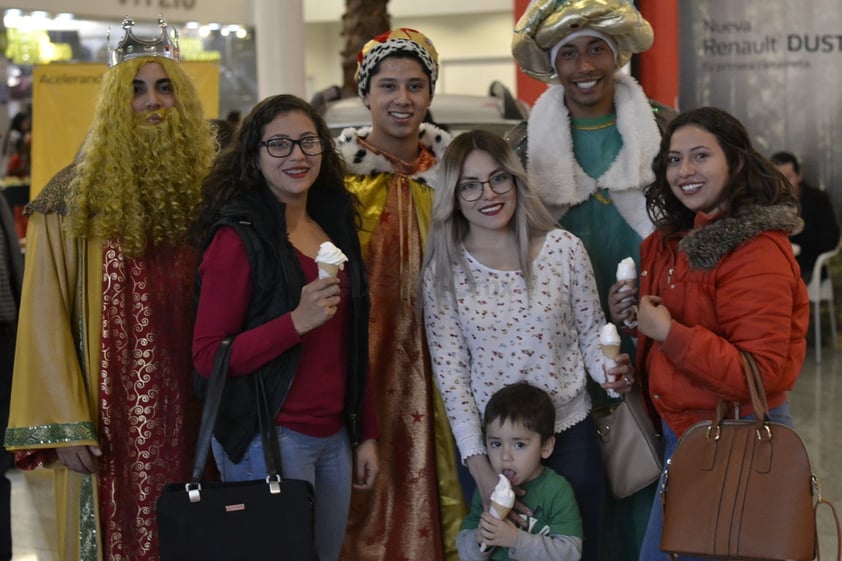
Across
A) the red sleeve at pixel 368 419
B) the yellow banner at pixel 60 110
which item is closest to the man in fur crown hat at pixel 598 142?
the red sleeve at pixel 368 419

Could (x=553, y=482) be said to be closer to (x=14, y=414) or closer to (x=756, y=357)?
(x=756, y=357)

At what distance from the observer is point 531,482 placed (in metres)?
3.04

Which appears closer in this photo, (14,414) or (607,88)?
(14,414)

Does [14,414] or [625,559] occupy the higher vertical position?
[14,414]

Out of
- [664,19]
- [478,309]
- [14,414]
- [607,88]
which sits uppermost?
[664,19]

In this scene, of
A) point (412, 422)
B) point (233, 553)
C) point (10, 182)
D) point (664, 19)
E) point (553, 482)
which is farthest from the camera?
point (10, 182)

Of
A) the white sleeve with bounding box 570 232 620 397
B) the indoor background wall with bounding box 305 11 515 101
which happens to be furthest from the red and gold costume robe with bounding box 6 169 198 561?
the indoor background wall with bounding box 305 11 515 101

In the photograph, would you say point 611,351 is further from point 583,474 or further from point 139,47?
point 139,47

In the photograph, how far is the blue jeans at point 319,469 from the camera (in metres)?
2.81

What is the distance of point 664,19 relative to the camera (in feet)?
23.7

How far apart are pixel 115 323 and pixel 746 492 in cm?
172

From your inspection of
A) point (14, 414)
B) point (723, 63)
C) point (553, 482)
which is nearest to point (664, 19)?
point (723, 63)

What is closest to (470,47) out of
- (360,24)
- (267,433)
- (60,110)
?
(360,24)

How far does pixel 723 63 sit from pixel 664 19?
257 centimetres
